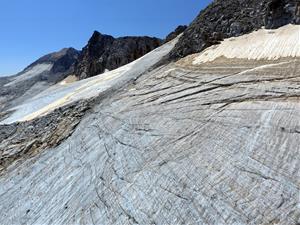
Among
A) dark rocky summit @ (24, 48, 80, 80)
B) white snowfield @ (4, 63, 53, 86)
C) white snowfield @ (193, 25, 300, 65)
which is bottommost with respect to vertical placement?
white snowfield @ (4, 63, 53, 86)

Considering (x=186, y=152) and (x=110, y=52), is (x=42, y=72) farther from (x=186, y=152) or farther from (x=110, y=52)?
(x=186, y=152)

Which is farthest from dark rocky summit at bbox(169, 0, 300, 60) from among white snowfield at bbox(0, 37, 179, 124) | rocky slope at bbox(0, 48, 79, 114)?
rocky slope at bbox(0, 48, 79, 114)

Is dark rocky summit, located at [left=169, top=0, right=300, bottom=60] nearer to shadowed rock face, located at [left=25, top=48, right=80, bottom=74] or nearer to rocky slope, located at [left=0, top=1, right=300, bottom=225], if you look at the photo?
rocky slope, located at [left=0, top=1, right=300, bottom=225]

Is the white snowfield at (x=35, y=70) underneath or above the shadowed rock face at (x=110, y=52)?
underneath

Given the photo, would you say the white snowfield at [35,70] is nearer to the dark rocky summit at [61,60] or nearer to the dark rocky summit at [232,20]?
the dark rocky summit at [61,60]

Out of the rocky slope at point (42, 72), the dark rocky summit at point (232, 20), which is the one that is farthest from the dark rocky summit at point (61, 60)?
the dark rocky summit at point (232, 20)

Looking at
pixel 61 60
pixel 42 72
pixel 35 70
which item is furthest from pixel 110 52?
Result: pixel 35 70
